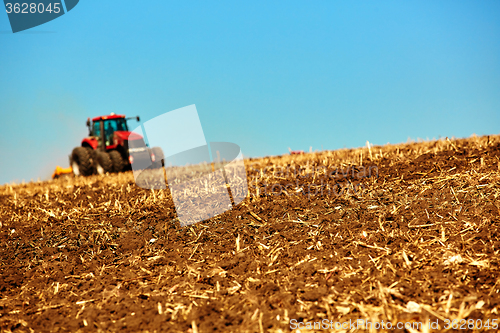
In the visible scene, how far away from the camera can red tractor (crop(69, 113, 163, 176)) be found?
14.5 meters

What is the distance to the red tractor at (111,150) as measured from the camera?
14516mm

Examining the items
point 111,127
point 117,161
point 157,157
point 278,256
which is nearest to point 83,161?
point 117,161

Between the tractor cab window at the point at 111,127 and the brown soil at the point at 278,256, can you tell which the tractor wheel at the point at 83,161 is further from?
the brown soil at the point at 278,256

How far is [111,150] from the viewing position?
15633 mm

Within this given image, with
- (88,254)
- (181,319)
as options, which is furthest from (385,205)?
(88,254)

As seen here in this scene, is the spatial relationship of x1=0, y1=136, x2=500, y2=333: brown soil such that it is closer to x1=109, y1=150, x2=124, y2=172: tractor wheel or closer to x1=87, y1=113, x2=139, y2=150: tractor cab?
x1=109, y1=150, x2=124, y2=172: tractor wheel

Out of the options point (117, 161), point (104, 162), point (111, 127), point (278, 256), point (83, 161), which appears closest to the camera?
point (278, 256)

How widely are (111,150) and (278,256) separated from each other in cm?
1339

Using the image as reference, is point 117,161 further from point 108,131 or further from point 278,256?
point 278,256

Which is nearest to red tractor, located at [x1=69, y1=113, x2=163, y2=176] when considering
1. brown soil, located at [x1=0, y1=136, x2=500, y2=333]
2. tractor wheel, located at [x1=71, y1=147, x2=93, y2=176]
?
tractor wheel, located at [x1=71, y1=147, x2=93, y2=176]

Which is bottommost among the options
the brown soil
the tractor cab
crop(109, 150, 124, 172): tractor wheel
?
the brown soil

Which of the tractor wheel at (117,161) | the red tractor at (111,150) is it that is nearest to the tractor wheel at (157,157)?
the red tractor at (111,150)

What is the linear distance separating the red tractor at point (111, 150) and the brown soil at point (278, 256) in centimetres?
825

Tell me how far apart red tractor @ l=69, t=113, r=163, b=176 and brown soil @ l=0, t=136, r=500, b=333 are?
8252 mm
